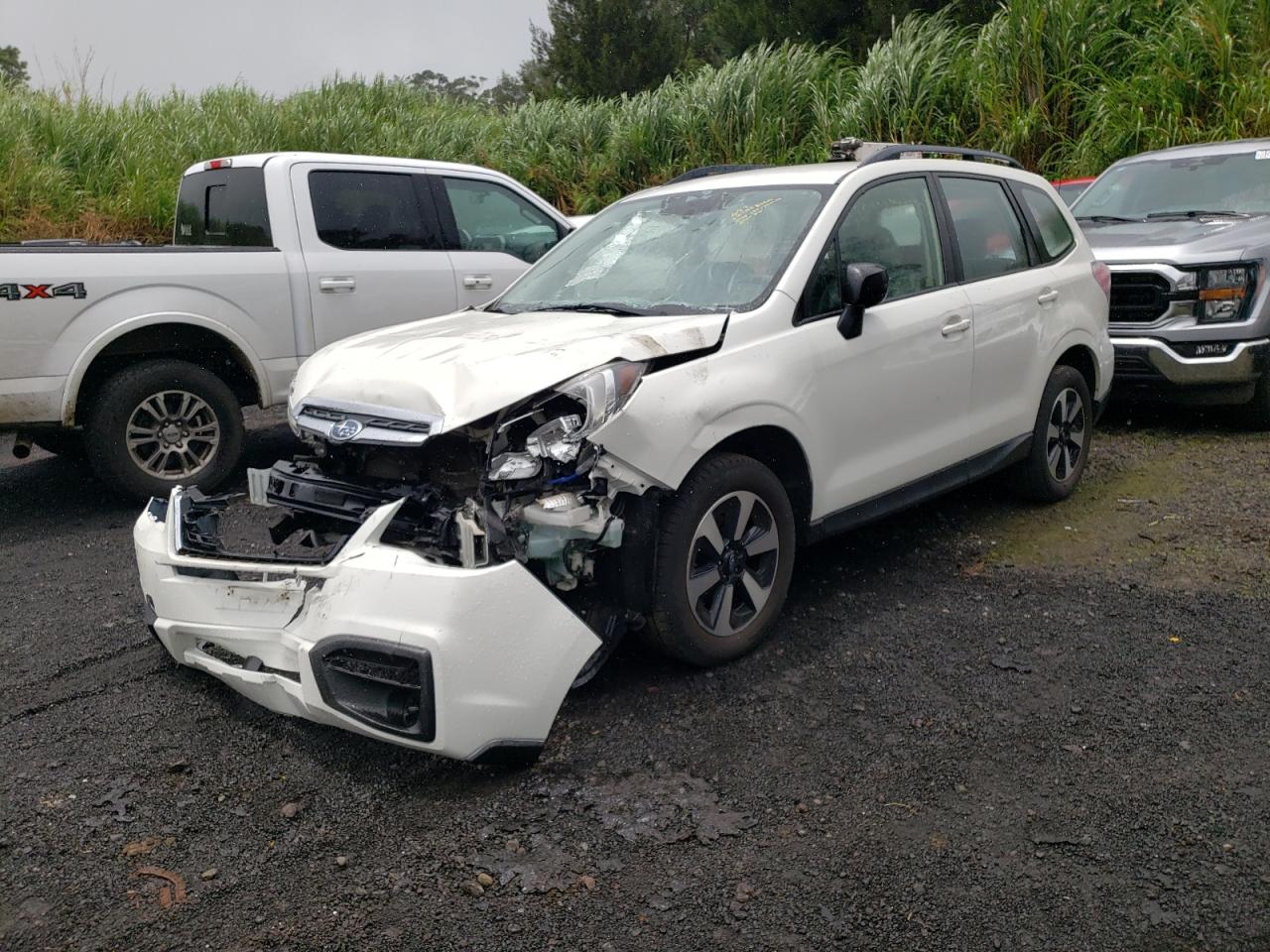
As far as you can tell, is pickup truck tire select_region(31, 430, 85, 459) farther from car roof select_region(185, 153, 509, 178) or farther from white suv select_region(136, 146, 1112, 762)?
white suv select_region(136, 146, 1112, 762)

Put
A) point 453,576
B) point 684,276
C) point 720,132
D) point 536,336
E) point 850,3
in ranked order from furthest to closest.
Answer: point 850,3 < point 720,132 < point 684,276 < point 536,336 < point 453,576

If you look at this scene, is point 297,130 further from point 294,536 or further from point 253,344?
point 294,536

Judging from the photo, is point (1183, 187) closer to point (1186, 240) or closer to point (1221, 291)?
point (1186, 240)

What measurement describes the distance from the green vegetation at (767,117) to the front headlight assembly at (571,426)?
1108 cm

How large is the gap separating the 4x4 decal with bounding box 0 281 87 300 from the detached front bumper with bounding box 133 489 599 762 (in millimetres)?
3118

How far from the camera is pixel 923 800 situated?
336cm

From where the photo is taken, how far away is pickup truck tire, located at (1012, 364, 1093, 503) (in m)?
5.86

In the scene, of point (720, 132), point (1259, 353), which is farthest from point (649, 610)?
point (720, 132)

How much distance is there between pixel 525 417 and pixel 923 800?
66.1 inches

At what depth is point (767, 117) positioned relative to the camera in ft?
52.1

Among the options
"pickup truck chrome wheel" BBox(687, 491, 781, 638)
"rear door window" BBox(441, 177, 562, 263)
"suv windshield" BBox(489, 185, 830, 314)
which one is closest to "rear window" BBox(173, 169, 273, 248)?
"rear door window" BBox(441, 177, 562, 263)

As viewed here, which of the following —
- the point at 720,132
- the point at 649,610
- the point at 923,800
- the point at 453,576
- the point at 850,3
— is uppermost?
the point at 850,3

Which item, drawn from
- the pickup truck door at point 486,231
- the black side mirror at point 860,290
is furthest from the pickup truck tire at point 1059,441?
the pickup truck door at point 486,231

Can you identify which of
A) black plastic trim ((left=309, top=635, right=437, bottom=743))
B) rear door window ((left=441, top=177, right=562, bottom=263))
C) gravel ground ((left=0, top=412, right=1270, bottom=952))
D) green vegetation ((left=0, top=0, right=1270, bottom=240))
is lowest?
gravel ground ((left=0, top=412, right=1270, bottom=952))
